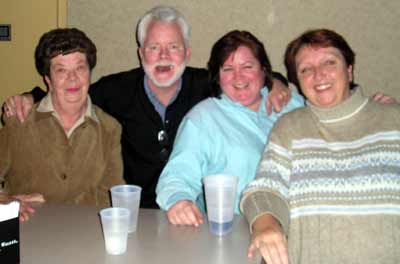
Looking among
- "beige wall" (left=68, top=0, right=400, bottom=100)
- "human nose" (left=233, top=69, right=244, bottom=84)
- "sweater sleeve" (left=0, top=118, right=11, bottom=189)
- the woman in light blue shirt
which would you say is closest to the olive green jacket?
"sweater sleeve" (left=0, top=118, right=11, bottom=189)

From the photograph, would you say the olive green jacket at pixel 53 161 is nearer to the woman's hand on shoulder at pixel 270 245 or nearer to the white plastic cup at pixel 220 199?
the white plastic cup at pixel 220 199

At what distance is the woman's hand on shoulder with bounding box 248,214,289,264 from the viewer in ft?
4.27

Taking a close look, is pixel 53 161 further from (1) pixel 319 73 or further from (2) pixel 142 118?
(1) pixel 319 73

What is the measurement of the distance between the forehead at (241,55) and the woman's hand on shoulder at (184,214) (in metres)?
0.76

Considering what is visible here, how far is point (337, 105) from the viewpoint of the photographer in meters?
1.74

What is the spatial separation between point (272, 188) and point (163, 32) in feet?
3.71

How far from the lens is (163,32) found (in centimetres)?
229

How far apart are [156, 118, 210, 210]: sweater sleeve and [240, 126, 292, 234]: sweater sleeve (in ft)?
0.83

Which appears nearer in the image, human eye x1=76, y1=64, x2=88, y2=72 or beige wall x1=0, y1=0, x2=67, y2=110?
human eye x1=76, y1=64, x2=88, y2=72

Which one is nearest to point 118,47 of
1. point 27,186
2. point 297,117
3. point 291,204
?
point 27,186

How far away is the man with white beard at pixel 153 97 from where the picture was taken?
7.52 ft

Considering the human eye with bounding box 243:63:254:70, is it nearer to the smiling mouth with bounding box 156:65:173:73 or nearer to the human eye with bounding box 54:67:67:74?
the smiling mouth with bounding box 156:65:173:73

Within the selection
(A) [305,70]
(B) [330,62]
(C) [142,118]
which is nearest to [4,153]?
(C) [142,118]

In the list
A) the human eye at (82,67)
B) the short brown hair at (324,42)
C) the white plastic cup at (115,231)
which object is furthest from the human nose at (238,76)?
the white plastic cup at (115,231)
